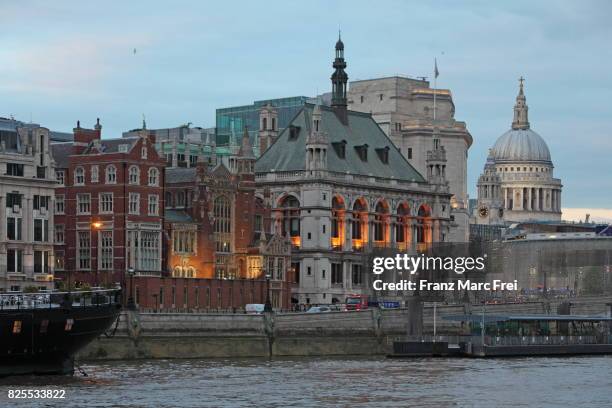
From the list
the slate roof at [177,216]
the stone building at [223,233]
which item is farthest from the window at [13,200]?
the slate roof at [177,216]

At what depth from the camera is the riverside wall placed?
5477 inches

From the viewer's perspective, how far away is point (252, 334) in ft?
495

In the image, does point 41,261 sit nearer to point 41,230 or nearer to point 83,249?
point 41,230

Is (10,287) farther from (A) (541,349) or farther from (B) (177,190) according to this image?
(A) (541,349)

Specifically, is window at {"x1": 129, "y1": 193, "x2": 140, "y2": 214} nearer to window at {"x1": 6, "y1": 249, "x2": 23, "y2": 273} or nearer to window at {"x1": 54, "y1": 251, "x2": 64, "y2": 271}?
window at {"x1": 54, "y1": 251, "x2": 64, "y2": 271}

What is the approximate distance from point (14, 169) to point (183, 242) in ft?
91.5

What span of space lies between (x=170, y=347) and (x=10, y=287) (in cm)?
2051

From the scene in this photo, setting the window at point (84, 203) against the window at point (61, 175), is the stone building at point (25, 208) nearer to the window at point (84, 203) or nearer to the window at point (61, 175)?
the window at point (84, 203)

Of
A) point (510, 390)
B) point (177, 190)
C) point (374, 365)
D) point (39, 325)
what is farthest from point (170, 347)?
point (177, 190)

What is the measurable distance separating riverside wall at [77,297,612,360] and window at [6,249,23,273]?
19635 millimetres

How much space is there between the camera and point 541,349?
16250 cm

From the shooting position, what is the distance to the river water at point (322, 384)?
104m

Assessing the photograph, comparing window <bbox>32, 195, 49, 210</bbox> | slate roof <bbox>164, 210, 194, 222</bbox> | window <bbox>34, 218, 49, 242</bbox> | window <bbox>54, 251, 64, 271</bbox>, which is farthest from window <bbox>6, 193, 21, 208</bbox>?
slate roof <bbox>164, 210, 194, 222</bbox>

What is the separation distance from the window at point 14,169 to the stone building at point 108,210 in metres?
14.8
